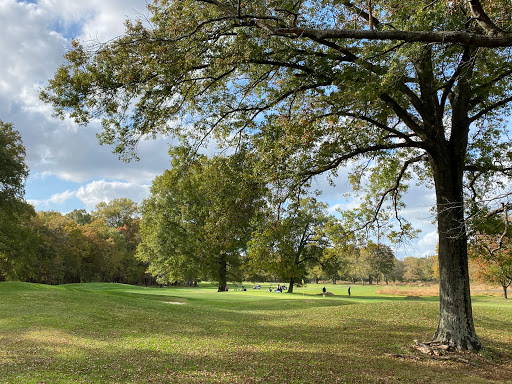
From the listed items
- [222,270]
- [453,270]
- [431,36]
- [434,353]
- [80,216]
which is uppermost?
[80,216]

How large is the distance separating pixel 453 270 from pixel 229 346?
653 cm

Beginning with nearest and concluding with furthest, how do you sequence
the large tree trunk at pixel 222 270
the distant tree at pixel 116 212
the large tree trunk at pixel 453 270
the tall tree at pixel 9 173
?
1. the large tree trunk at pixel 453 270
2. the tall tree at pixel 9 173
3. the large tree trunk at pixel 222 270
4. the distant tree at pixel 116 212

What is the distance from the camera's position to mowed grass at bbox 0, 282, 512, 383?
7113mm

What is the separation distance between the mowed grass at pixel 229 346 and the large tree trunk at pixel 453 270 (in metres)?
0.69

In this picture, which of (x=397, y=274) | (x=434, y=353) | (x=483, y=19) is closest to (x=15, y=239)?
(x=434, y=353)

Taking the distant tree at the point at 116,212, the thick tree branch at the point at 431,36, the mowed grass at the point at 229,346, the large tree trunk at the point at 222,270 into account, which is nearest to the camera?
the thick tree branch at the point at 431,36

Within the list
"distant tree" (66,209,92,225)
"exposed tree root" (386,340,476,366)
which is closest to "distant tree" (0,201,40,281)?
"exposed tree root" (386,340,476,366)

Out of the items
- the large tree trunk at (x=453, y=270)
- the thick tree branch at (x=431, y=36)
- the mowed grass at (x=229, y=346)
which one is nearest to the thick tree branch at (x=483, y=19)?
the thick tree branch at (x=431, y=36)

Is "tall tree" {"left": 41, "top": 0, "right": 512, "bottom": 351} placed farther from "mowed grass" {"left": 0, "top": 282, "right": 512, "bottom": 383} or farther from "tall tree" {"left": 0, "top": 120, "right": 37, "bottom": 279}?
"tall tree" {"left": 0, "top": 120, "right": 37, "bottom": 279}

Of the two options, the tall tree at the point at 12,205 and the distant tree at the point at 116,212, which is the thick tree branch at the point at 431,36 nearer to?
the tall tree at the point at 12,205

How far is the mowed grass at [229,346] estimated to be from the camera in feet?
23.3

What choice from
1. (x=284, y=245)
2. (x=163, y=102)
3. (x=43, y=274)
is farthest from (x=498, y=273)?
(x=43, y=274)

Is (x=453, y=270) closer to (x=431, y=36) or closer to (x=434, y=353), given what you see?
(x=434, y=353)

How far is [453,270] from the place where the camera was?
9.53 metres
